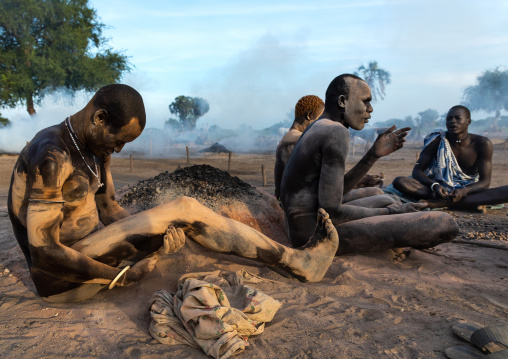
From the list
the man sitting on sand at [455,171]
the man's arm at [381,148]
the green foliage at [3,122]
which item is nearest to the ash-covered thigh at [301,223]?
the man's arm at [381,148]

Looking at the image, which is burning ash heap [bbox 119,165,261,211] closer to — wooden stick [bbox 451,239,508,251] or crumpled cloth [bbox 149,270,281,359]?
crumpled cloth [bbox 149,270,281,359]

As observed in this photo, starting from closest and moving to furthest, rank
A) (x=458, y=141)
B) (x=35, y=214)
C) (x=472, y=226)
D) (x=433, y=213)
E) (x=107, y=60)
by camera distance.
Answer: (x=35, y=214) < (x=433, y=213) < (x=472, y=226) < (x=458, y=141) < (x=107, y=60)

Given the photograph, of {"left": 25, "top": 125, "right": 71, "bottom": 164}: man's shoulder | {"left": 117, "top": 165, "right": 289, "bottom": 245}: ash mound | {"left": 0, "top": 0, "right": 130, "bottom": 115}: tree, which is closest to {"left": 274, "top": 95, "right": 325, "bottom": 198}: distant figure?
{"left": 117, "top": 165, "right": 289, "bottom": 245}: ash mound

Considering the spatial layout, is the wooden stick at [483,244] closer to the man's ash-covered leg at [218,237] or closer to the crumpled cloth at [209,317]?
the man's ash-covered leg at [218,237]

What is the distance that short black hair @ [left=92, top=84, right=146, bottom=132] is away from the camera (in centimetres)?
234

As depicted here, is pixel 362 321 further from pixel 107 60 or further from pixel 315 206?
pixel 107 60

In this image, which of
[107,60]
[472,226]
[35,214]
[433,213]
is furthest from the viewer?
[107,60]

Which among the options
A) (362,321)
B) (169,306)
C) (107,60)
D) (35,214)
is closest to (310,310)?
(362,321)

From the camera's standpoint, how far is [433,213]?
313 cm

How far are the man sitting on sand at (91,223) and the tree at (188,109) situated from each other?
175 ft

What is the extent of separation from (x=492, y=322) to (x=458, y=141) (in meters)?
4.43

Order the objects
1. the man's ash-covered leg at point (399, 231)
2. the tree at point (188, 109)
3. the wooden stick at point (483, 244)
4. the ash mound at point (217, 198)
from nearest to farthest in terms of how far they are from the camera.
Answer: the man's ash-covered leg at point (399, 231), the wooden stick at point (483, 244), the ash mound at point (217, 198), the tree at point (188, 109)

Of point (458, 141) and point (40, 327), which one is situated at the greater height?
point (458, 141)

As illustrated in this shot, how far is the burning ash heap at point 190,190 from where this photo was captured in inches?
164
